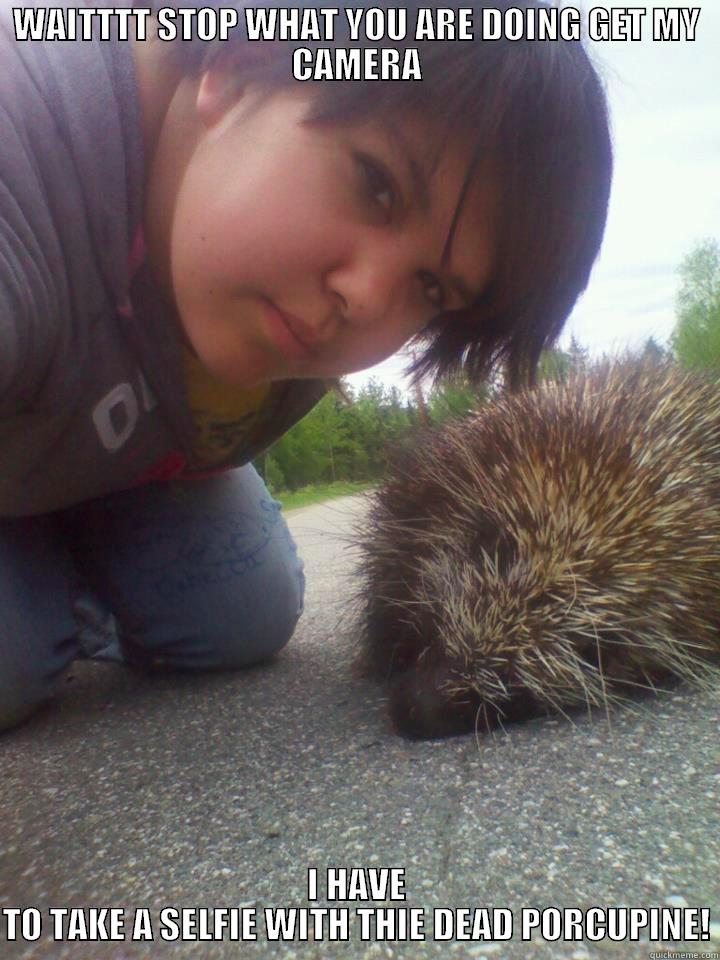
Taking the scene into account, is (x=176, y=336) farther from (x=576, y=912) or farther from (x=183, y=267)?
(x=576, y=912)

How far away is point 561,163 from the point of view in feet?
2.75

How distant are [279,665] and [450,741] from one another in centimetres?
49

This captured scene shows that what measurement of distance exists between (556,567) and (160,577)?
0.75 m

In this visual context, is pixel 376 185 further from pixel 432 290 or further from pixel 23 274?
pixel 23 274

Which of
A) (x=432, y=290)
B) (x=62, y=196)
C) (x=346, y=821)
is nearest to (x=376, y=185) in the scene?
(x=432, y=290)

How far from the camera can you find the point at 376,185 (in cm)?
79

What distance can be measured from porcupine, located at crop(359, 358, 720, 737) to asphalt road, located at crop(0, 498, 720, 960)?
0.07 meters

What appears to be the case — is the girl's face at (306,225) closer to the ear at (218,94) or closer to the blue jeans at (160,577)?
the ear at (218,94)

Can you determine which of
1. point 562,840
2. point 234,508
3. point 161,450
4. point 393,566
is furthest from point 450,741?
point 234,508

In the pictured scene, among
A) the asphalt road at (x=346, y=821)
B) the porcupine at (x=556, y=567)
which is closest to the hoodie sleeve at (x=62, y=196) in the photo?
the asphalt road at (x=346, y=821)

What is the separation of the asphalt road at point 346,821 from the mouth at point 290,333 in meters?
0.47

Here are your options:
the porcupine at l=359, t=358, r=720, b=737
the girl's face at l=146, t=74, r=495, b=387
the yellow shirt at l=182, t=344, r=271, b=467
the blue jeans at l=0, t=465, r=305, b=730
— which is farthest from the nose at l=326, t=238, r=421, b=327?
the blue jeans at l=0, t=465, r=305, b=730

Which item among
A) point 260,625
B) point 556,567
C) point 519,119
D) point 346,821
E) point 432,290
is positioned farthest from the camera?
point 260,625

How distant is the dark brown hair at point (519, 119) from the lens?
776mm
